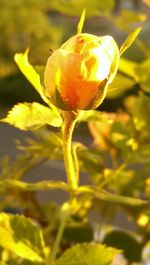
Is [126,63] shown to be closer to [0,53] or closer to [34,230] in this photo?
[34,230]

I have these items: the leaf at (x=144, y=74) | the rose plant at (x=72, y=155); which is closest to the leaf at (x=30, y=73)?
the rose plant at (x=72, y=155)

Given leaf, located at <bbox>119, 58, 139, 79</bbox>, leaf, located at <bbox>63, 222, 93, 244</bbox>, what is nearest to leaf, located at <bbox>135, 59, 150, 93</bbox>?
leaf, located at <bbox>119, 58, 139, 79</bbox>

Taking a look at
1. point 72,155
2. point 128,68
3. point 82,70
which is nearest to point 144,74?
point 128,68

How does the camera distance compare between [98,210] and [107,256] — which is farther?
[98,210]

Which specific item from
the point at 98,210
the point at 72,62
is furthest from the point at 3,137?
the point at 72,62

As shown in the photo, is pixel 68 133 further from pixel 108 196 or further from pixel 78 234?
pixel 78 234

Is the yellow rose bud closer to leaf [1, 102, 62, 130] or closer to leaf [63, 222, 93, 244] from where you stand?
leaf [1, 102, 62, 130]
